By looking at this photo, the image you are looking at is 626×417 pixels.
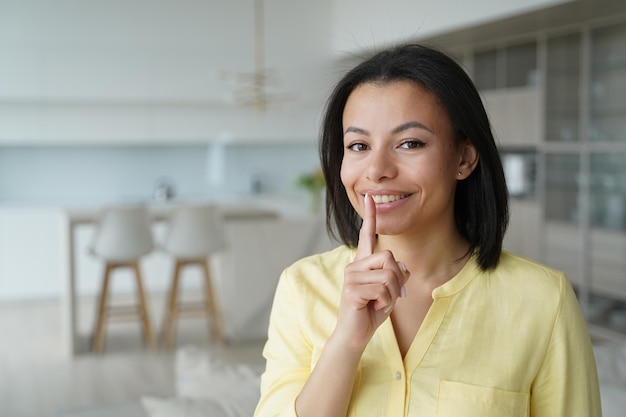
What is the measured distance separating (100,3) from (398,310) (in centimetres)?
710

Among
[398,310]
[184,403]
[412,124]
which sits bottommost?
[184,403]

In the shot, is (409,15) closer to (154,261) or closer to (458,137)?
(154,261)

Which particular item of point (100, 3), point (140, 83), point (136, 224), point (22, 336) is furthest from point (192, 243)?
point (100, 3)

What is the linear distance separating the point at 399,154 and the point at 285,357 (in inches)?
16.3

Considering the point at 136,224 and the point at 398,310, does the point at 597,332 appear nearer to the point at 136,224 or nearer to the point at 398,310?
the point at 136,224

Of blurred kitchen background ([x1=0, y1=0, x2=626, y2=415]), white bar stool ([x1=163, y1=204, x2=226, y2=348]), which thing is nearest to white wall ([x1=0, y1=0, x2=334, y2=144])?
blurred kitchen background ([x1=0, y1=0, x2=626, y2=415])

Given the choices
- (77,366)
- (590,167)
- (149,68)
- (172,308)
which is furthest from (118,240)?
(590,167)

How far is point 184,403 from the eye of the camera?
212 centimetres

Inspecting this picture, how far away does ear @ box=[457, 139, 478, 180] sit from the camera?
1398 mm

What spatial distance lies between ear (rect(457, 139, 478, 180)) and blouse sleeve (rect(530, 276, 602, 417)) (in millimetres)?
258

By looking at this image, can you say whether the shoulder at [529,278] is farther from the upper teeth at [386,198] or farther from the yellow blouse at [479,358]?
the upper teeth at [386,198]

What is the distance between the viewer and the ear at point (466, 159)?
140cm

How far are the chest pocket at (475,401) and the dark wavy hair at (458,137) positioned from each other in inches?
8.6

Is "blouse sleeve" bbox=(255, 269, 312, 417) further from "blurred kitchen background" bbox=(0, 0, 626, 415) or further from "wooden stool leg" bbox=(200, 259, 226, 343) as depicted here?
"wooden stool leg" bbox=(200, 259, 226, 343)
